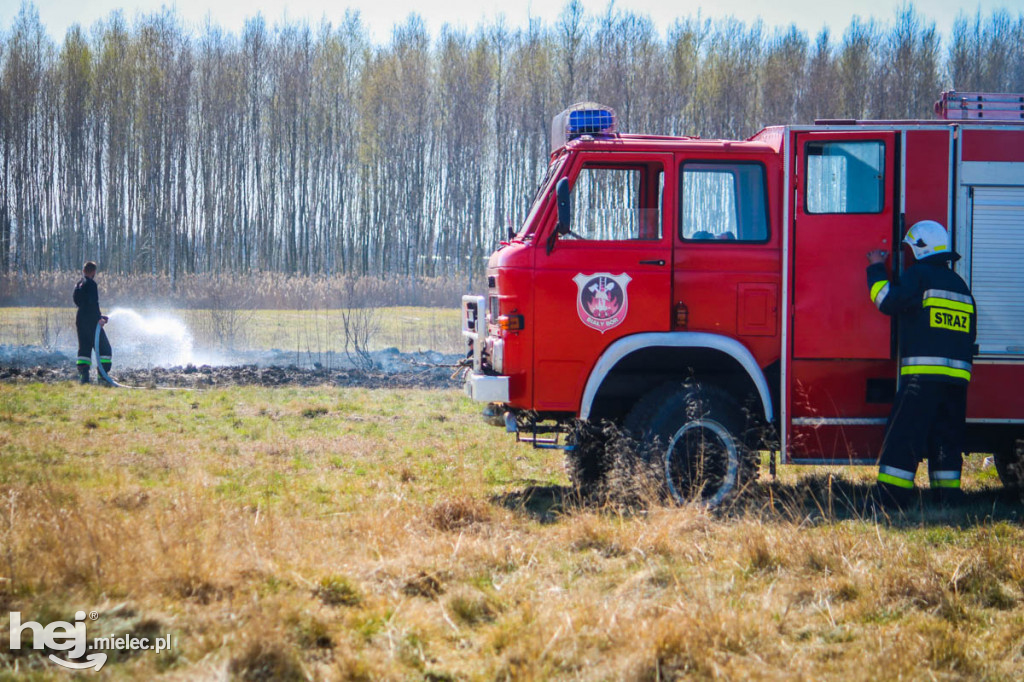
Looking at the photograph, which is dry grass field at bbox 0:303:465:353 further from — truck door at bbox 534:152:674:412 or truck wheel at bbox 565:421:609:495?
truck door at bbox 534:152:674:412

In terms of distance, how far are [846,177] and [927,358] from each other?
1566mm

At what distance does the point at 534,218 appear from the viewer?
23.1 ft

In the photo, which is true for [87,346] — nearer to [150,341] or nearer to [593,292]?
[150,341]

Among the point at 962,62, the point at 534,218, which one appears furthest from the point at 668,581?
the point at 962,62

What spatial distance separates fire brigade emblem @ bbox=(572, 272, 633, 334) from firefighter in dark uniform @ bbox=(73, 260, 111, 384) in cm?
1069

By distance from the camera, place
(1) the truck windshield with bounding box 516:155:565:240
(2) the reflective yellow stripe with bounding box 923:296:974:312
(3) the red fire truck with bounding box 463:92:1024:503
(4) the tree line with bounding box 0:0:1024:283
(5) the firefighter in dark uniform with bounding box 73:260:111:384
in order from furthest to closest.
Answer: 1. (4) the tree line with bounding box 0:0:1024:283
2. (5) the firefighter in dark uniform with bounding box 73:260:111:384
3. (1) the truck windshield with bounding box 516:155:565:240
4. (3) the red fire truck with bounding box 463:92:1024:503
5. (2) the reflective yellow stripe with bounding box 923:296:974:312

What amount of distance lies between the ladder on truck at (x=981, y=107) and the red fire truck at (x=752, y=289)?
6.2 inches

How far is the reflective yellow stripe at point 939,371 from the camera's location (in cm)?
648

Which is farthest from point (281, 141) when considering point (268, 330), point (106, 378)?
point (106, 378)

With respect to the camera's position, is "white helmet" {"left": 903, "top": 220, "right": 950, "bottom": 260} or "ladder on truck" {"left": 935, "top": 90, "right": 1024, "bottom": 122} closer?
"white helmet" {"left": 903, "top": 220, "right": 950, "bottom": 260}

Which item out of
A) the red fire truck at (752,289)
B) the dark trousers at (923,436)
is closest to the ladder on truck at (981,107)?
the red fire truck at (752,289)

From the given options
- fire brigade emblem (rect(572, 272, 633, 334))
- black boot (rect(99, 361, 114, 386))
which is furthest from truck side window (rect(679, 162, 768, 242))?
black boot (rect(99, 361, 114, 386))

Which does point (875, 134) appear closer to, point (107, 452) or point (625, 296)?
point (625, 296)

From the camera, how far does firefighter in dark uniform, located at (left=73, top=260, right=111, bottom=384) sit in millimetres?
14461
